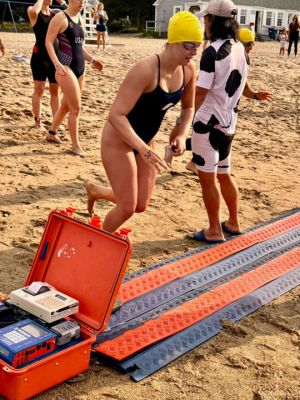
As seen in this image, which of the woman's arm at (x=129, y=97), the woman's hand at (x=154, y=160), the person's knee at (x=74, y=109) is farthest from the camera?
the person's knee at (x=74, y=109)

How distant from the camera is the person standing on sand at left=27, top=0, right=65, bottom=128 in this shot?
7.54m

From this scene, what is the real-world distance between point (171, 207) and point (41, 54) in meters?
→ 3.08

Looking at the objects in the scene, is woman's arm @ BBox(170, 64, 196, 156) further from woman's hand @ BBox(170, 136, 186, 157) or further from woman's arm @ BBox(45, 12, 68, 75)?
woman's arm @ BBox(45, 12, 68, 75)

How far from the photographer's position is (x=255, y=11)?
47500 mm

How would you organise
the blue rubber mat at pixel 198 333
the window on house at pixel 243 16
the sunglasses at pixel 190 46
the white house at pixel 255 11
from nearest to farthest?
1. the blue rubber mat at pixel 198 333
2. the sunglasses at pixel 190 46
3. the white house at pixel 255 11
4. the window on house at pixel 243 16

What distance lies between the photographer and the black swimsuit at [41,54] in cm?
755

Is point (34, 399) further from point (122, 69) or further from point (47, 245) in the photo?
point (122, 69)

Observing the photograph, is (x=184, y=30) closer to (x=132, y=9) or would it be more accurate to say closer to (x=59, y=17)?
(x=59, y=17)

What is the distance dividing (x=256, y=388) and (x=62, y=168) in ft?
14.1

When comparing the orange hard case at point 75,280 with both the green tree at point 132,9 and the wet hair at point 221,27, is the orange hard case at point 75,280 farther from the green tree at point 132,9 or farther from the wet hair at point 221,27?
the green tree at point 132,9

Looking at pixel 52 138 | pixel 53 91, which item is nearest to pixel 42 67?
pixel 53 91

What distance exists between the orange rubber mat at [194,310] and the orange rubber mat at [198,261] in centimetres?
31

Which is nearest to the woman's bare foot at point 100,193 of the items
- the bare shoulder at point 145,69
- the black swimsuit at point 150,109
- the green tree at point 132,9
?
the black swimsuit at point 150,109

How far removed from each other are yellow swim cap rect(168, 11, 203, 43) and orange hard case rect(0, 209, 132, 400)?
1.32 metres
